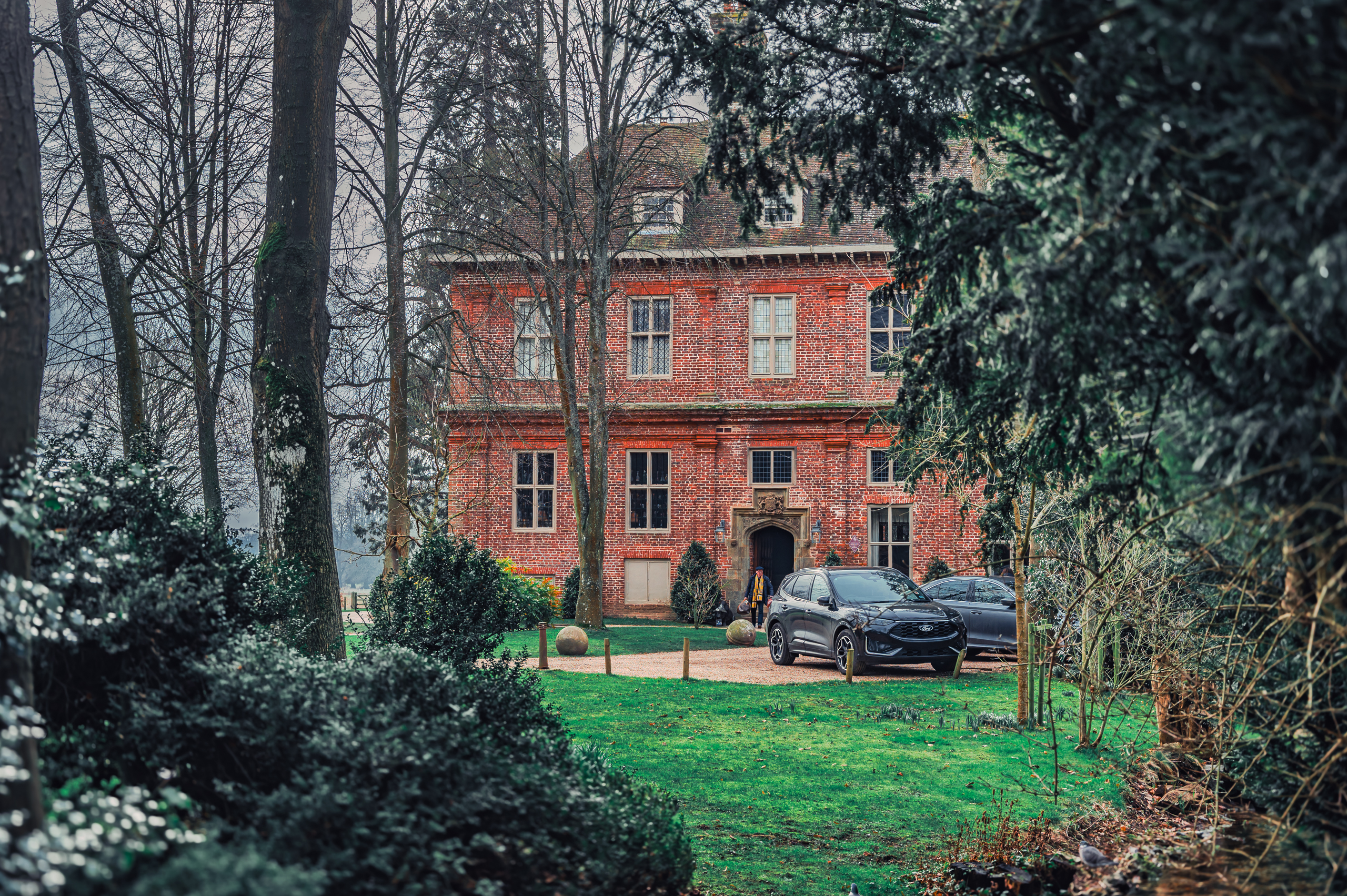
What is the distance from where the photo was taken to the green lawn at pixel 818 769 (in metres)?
7.14

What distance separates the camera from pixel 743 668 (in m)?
17.6

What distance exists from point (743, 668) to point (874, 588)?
260cm

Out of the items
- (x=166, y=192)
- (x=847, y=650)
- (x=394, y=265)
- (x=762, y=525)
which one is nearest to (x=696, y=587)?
(x=762, y=525)

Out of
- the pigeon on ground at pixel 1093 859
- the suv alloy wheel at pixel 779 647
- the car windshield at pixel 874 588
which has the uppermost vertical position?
the car windshield at pixel 874 588

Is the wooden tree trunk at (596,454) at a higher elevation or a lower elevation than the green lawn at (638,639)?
higher

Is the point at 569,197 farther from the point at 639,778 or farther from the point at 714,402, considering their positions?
the point at 639,778

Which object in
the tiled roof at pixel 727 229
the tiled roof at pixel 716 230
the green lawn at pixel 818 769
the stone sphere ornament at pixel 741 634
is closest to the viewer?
the green lawn at pixel 818 769

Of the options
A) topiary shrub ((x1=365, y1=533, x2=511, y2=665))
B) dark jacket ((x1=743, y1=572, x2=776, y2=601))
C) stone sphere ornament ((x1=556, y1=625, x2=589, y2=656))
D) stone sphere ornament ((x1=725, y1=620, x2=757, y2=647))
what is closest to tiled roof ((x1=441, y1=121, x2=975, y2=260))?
dark jacket ((x1=743, y1=572, x2=776, y2=601))

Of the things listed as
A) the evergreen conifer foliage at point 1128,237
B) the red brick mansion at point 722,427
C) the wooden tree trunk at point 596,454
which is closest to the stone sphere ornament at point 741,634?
the wooden tree trunk at point 596,454

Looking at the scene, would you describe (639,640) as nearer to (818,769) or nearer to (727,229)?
(818,769)

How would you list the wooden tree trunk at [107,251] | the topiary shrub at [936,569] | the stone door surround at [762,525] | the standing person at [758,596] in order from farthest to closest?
the stone door surround at [762,525] → the topiary shrub at [936,569] → the standing person at [758,596] → the wooden tree trunk at [107,251]

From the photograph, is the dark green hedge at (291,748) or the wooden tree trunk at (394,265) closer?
the dark green hedge at (291,748)

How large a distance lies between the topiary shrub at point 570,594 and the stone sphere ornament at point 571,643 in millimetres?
8505

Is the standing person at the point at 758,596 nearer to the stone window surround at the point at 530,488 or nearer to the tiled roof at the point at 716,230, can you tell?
the stone window surround at the point at 530,488
